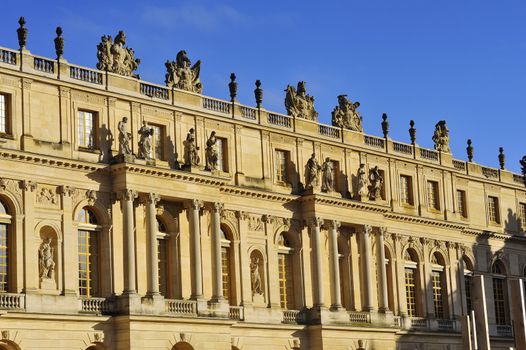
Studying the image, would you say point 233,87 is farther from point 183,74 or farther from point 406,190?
point 406,190

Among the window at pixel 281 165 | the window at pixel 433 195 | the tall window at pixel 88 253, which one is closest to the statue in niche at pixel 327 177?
the window at pixel 281 165

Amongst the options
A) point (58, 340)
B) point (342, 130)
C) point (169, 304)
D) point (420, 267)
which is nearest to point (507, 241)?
point (420, 267)

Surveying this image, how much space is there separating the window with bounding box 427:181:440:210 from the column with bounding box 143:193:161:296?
72.6 feet

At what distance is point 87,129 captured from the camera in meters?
47.2

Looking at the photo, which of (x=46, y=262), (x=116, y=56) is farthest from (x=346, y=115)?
(x=46, y=262)

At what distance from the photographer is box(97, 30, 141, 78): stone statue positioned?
4809cm

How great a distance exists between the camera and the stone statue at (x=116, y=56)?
4809 cm

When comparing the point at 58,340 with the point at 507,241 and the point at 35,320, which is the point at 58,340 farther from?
the point at 507,241

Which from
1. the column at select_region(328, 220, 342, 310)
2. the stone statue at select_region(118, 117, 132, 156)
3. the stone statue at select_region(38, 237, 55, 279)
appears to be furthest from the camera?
the column at select_region(328, 220, 342, 310)

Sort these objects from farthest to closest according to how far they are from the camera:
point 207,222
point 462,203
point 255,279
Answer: point 462,203 → point 255,279 → point 207,222

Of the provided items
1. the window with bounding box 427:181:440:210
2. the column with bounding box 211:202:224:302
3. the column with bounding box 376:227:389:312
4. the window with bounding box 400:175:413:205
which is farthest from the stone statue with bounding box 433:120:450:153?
the column with bounding box 211:202:224:302

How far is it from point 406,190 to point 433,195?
105 inches

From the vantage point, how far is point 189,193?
49000mm

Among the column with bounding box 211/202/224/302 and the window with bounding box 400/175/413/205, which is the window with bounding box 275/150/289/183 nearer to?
the column with bounding box 211/202/224/302
